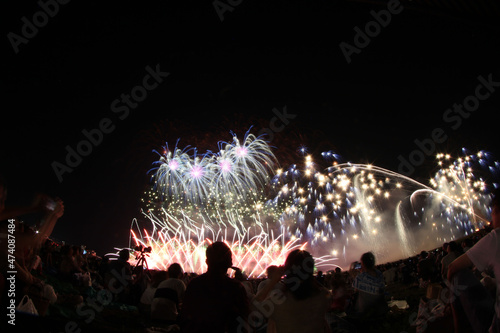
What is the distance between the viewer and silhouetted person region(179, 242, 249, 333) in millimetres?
3266

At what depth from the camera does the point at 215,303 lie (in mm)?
3299

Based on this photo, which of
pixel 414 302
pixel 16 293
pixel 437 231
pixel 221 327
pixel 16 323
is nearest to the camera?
pixel 16 323

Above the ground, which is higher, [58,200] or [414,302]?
[58,200]

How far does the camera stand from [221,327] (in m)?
3.24

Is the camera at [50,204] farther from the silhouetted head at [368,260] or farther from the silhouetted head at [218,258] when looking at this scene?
→ the silhouetted head at [368,260]

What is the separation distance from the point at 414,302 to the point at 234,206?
2462cm

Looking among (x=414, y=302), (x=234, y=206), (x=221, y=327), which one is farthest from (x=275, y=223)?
(x=221, y=327)

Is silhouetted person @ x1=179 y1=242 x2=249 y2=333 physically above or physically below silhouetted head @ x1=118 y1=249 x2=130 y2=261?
below

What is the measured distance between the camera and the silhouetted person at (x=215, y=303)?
3.27 m

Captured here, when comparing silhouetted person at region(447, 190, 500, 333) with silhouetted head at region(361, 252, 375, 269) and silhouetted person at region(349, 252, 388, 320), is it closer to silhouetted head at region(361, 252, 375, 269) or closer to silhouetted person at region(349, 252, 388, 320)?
silhouetted person at region(349, 252, 388, 320)

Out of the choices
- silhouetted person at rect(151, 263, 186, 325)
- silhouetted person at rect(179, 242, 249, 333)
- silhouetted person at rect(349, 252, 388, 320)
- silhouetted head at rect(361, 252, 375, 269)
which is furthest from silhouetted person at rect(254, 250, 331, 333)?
silhouetted person at rect(151, 263, 186, 325)

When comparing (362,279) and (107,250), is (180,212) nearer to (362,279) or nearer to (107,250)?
(107,250)

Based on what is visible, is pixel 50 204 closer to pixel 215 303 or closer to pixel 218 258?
pixel 218 258

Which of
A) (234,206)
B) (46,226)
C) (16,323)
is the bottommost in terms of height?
(16,323)
